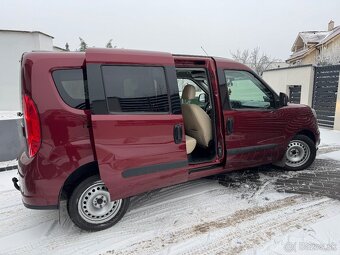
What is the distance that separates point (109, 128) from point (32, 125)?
727mm

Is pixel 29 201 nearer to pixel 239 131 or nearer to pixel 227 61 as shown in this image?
pixel 239 131

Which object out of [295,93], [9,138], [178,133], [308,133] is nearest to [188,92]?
[178,133]

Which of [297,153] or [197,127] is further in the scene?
[297,153]

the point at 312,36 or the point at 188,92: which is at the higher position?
the point at 312,36

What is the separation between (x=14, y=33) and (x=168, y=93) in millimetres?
11320

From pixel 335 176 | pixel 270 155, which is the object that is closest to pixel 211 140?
pixel 270 155

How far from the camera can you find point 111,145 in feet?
8.87

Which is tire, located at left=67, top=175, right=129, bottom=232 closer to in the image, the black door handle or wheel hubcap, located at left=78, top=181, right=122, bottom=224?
wheel hubcap, located at left=78, top=181, right=122, bottom=224

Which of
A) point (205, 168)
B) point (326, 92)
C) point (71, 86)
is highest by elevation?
point (71, 86)

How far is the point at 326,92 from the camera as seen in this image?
876 cm

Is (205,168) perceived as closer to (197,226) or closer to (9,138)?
(197,226)

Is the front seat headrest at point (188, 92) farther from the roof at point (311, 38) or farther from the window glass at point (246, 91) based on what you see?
the roof at point (311, 38)

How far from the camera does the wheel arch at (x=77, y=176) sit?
2.75 m

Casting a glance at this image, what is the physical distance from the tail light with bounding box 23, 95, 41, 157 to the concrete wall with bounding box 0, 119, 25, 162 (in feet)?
9.35
